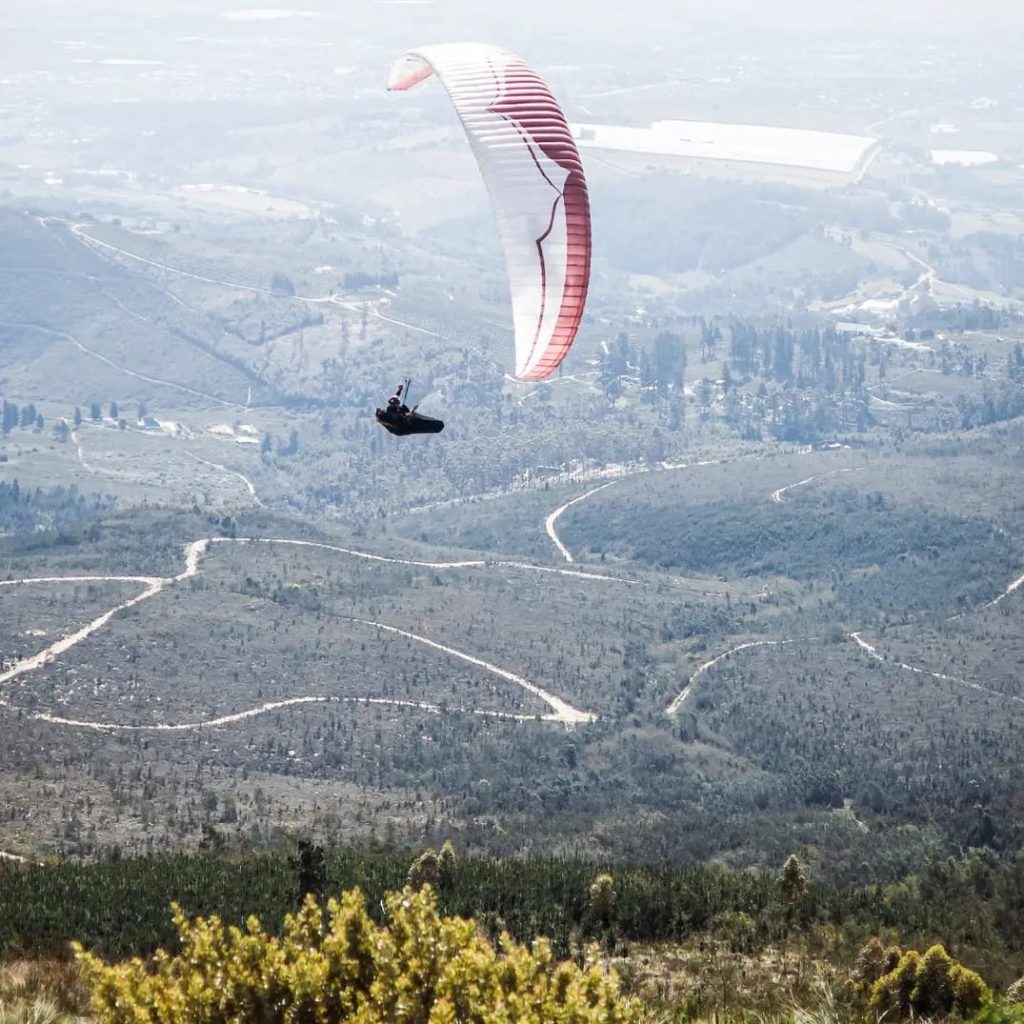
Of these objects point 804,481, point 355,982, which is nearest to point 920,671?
point 804,481

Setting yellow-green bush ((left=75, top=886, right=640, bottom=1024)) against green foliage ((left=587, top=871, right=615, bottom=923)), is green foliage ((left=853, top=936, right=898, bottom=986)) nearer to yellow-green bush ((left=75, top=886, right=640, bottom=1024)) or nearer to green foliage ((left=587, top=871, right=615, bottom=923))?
green foliage ((left=587, top=871, right=615, bottom=923))

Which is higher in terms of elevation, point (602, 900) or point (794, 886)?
point (794, 886)

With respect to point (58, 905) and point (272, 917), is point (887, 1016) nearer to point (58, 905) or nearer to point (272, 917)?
point (272, 917)

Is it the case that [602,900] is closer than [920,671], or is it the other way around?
[602,900]

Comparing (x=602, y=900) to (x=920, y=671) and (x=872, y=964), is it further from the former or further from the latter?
(x=920, y=671)

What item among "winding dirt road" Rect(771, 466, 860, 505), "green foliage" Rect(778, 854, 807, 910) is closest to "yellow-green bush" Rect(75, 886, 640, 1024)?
"green foliage" Rect(778, 854, 807, 910)

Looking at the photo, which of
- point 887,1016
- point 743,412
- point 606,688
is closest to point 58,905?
point 887,1016
